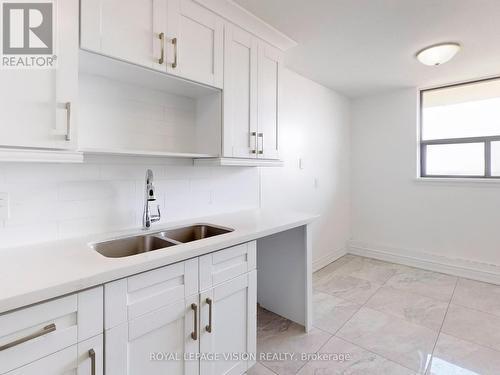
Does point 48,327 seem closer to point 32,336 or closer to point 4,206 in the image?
point 32,336

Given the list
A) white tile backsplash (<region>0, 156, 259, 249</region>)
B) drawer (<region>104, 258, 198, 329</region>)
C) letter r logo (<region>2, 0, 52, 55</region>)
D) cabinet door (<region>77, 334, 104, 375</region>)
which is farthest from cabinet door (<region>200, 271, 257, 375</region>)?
letter r logo (<region>2, 0, 52, 55</region>)

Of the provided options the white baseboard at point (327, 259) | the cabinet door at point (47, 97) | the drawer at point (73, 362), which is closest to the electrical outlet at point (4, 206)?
the cabinet door at point (47, 97)

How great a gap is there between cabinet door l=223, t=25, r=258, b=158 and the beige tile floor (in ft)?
4.62

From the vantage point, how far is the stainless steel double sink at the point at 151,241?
1.45 meters

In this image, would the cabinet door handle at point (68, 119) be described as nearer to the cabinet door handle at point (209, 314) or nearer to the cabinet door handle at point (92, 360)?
the cabinet door handle at point (92, 360)

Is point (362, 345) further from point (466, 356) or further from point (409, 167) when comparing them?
point (409, 167)

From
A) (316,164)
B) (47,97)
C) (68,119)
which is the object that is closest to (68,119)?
(68,119)

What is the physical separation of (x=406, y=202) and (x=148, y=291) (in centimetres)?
339

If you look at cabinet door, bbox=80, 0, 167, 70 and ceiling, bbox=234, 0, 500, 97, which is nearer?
cabinet door, bbox=80, 0, 167, 70

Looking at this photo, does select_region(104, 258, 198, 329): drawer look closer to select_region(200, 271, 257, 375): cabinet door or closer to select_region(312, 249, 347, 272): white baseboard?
select_region(200, 271, 257, 375): cabinet door

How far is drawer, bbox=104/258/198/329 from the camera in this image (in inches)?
38.8

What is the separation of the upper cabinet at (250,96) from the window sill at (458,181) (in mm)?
2214

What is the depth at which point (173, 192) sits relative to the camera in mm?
1871

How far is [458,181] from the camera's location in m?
3.06
